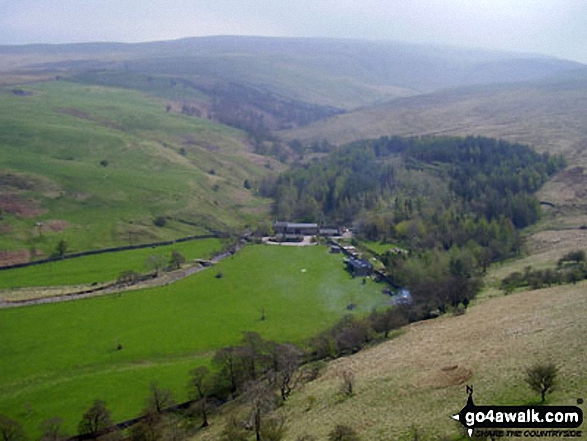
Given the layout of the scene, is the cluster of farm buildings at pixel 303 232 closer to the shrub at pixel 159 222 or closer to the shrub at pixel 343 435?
the shrub at pixel 159 222

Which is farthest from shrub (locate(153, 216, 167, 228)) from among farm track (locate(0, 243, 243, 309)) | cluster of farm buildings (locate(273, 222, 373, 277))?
farm track (locate(0, 243, 243, 309))

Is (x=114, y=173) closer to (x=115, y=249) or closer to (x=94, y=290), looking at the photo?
(x=115, y=249)

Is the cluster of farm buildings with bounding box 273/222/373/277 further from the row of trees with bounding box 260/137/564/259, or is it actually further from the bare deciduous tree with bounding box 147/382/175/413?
the bare deciduous tree with bounding box 147/382/175/413

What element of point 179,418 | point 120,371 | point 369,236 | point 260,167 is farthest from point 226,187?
point 179,418

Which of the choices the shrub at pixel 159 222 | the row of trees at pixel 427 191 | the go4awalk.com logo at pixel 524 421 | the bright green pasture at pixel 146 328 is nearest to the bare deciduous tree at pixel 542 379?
→ the go4awalk.com logo at pixel 524 421

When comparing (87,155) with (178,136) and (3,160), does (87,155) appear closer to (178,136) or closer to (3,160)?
(3,160)

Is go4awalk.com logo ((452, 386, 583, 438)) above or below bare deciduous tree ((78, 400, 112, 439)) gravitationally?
above
